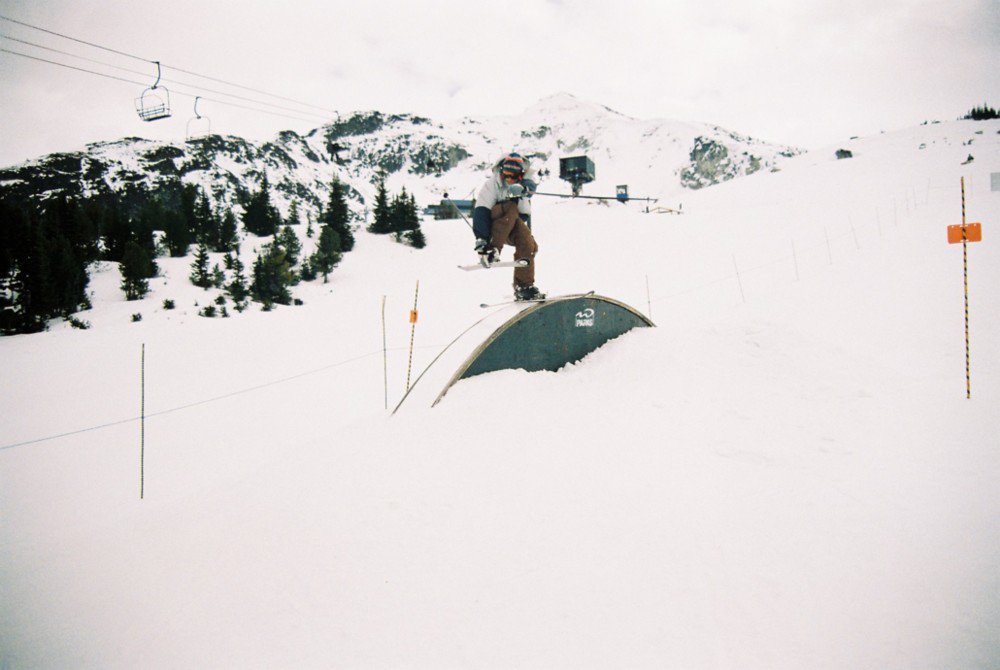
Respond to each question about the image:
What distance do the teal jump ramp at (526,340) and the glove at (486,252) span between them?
739 mm

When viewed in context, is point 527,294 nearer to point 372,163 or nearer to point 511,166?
point 511,166

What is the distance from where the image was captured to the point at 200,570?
250 centimetres

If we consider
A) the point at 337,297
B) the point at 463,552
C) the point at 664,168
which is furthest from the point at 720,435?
the point at 664,168

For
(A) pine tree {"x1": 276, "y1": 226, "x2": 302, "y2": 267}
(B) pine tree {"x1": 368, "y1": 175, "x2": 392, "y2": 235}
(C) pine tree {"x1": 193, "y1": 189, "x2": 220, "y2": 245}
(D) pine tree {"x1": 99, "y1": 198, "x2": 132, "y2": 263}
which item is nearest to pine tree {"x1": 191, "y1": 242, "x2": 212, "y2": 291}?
(C) pine tree {"x1": 193, "y1": 189, "x2": 220, "y2": 245}

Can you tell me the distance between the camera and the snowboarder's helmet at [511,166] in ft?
19.1

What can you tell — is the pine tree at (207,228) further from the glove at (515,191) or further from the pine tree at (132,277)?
the glove at (515,191)

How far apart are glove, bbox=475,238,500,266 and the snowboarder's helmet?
102cm

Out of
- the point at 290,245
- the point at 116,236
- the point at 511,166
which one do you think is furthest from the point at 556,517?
the point at 116,236

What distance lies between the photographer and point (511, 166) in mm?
5836

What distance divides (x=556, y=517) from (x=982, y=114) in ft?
212

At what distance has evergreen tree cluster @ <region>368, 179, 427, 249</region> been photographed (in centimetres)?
2817

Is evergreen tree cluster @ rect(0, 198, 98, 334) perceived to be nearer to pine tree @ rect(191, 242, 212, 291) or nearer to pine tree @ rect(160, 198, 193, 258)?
pine tree @ rect(191, 242, 212, 291)

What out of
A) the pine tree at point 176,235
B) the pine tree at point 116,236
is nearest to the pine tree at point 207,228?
the pine tree at point 176,235

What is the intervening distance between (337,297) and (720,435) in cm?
1880
